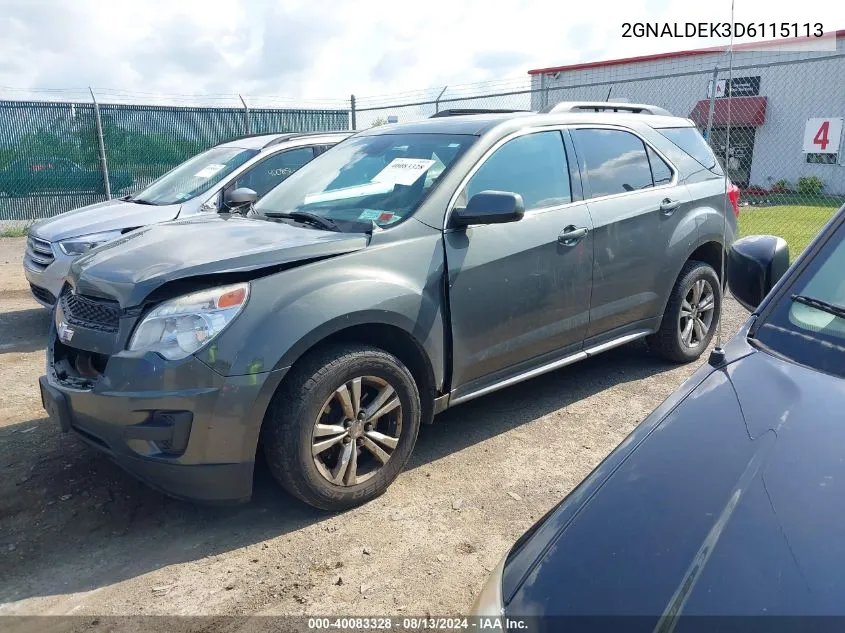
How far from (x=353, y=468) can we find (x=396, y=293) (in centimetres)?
86

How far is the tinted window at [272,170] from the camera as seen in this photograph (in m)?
6.88

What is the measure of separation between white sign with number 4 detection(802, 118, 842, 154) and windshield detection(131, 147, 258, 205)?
1322cm

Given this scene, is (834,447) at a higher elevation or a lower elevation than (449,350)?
higher

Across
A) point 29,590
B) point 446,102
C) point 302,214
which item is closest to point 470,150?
point 302,214

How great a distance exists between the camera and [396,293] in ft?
11.0

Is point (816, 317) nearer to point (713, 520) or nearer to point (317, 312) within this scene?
point (713, 520)

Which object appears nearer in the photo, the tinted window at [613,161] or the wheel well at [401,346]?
the wheel well at [401,346]

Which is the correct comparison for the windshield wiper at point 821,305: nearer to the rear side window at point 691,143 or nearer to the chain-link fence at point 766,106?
the rear side window at point 691,143

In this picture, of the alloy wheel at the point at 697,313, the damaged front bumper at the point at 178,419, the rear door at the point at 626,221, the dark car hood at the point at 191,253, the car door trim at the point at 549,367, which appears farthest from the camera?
the alloy wheel at the point at 697,313

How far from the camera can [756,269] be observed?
2549 millimetres

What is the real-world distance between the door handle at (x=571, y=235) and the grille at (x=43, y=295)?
14.9 feet

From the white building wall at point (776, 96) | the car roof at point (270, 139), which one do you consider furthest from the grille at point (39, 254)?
the white building wall at point (776, 96)

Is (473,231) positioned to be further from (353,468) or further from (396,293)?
(353,468)

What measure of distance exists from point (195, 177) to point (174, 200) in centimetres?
41
